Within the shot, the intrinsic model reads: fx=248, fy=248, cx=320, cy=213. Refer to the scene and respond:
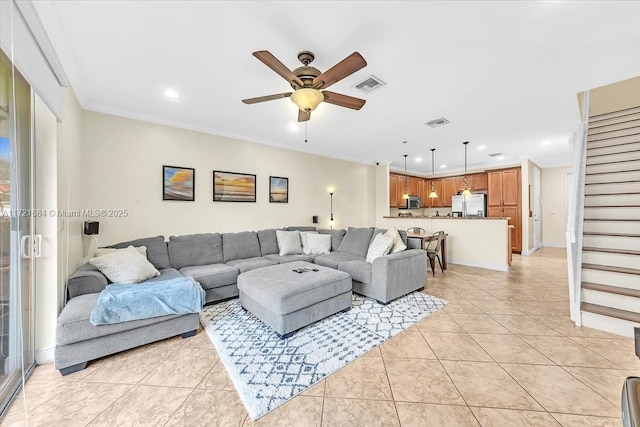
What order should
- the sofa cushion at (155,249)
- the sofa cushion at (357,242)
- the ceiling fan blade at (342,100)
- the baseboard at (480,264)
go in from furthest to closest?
the baseboard at (480,264)
the sofa cushion at (357,242)
the sofa cushion at (155,249)
the ceiling fan blade at (342,100)

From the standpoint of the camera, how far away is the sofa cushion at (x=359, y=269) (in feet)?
10.8

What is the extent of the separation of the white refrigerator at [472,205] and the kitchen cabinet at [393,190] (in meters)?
1.89

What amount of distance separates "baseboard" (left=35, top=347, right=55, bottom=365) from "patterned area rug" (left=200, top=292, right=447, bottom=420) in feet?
3.77

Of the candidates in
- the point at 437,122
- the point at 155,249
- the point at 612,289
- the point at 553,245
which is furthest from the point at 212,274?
the point at 553,245

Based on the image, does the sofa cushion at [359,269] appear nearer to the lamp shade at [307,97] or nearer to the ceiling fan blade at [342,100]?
the ceiling fan blade at [342,100]

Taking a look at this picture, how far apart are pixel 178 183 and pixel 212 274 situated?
167 centimetres

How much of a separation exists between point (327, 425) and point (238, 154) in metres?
4.16

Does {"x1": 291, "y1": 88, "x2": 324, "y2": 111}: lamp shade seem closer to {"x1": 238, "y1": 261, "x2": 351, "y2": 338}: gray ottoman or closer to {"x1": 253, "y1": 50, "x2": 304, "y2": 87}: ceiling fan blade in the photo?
{"x1": 253, "y1": 50, "x2": 304, "y2": 87}: ceiling fan blade

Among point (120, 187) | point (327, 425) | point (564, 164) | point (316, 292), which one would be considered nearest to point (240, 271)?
point (316, 292)

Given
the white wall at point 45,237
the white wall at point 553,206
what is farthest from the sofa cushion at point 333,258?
the white wall at point 553,206

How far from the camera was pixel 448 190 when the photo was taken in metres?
8.32

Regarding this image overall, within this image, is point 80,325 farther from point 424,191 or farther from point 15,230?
point 424,191

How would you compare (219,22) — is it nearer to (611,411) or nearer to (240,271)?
(240,271)

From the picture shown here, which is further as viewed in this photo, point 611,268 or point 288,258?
point 288,258
